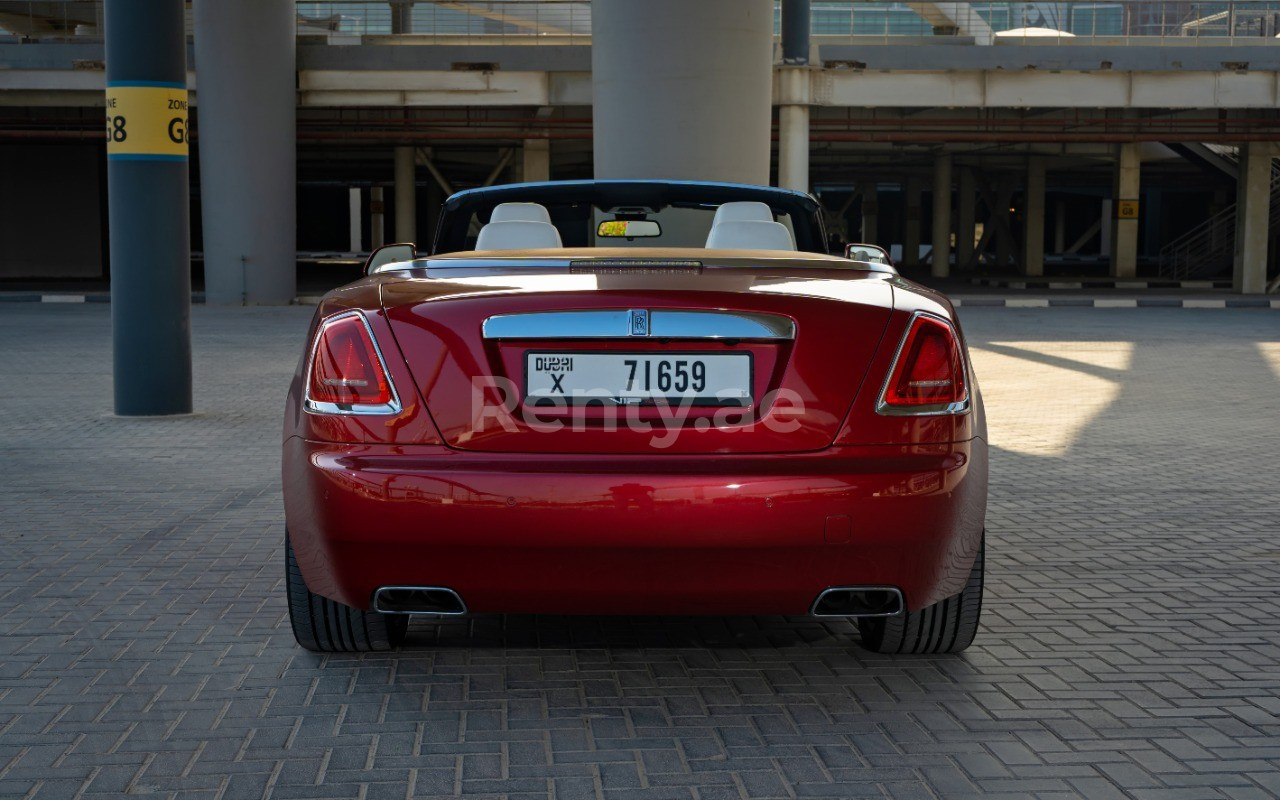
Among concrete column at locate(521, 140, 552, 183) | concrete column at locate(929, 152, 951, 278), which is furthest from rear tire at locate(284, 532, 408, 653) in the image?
concrete column at locate(929, 152, 951, 278)

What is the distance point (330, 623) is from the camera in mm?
3736

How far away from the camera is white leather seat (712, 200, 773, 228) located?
4664 millimetres

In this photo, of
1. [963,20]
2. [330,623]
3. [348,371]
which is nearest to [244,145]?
[963,20]

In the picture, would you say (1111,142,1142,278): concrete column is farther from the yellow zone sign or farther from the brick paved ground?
the brick paved ground

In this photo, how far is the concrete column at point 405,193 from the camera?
1374 inches

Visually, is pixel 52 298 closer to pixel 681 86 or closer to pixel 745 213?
pixel 681 86

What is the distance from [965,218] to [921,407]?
49.1 m

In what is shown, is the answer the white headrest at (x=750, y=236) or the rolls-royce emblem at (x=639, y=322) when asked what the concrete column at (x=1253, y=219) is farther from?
the rolls-royce emblem at (x=639, y=322)

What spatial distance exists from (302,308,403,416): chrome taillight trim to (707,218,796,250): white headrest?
4.79 feet

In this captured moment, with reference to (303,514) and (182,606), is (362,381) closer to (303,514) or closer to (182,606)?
(303,514)

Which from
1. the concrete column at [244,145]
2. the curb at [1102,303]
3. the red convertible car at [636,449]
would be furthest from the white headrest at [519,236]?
the curb at [1102,303]

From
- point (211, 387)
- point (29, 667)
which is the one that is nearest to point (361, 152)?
point (211, 387)

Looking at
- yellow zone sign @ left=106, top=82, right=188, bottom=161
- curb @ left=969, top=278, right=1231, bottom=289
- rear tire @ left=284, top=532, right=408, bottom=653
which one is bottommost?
curb @ left=969, top=278, right=1231, bottom=289

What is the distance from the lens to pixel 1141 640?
4051 mm
